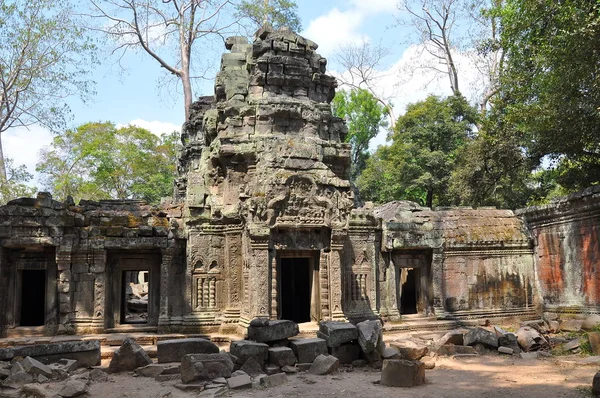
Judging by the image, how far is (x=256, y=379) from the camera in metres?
7.91

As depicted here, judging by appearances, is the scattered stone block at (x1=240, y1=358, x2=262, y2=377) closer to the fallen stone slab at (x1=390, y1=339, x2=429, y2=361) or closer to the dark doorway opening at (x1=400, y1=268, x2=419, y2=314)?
the fallen stone slab at (x1=390, y1=339, x2=429, y2=361)

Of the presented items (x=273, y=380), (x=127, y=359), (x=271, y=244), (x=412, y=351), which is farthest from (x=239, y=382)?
(x=271, y=244)

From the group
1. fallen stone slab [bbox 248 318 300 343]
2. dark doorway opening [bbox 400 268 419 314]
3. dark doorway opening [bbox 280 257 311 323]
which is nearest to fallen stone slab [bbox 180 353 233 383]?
fallen stone slab [bbox 248 318 300 343]

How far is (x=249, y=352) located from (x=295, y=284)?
6.94 meters

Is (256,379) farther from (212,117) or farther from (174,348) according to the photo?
(212,117)

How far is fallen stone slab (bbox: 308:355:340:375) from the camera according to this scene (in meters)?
8.38

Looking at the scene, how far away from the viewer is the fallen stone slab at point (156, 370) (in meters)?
8.31

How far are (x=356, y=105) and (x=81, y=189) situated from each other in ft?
59.6

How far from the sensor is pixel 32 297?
13.8 metres

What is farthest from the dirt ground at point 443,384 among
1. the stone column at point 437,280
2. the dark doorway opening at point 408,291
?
the dark doorway opening at point 408,291

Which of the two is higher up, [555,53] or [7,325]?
[555,53]

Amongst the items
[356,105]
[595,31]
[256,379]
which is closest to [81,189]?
[356,105]

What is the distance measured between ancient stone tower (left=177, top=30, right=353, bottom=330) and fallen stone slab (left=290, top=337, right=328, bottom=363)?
2338 mm

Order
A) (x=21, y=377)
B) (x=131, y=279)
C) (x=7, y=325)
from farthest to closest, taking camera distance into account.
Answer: (x=131, y=279), (x=7, y=325), (x=21, y=377)
